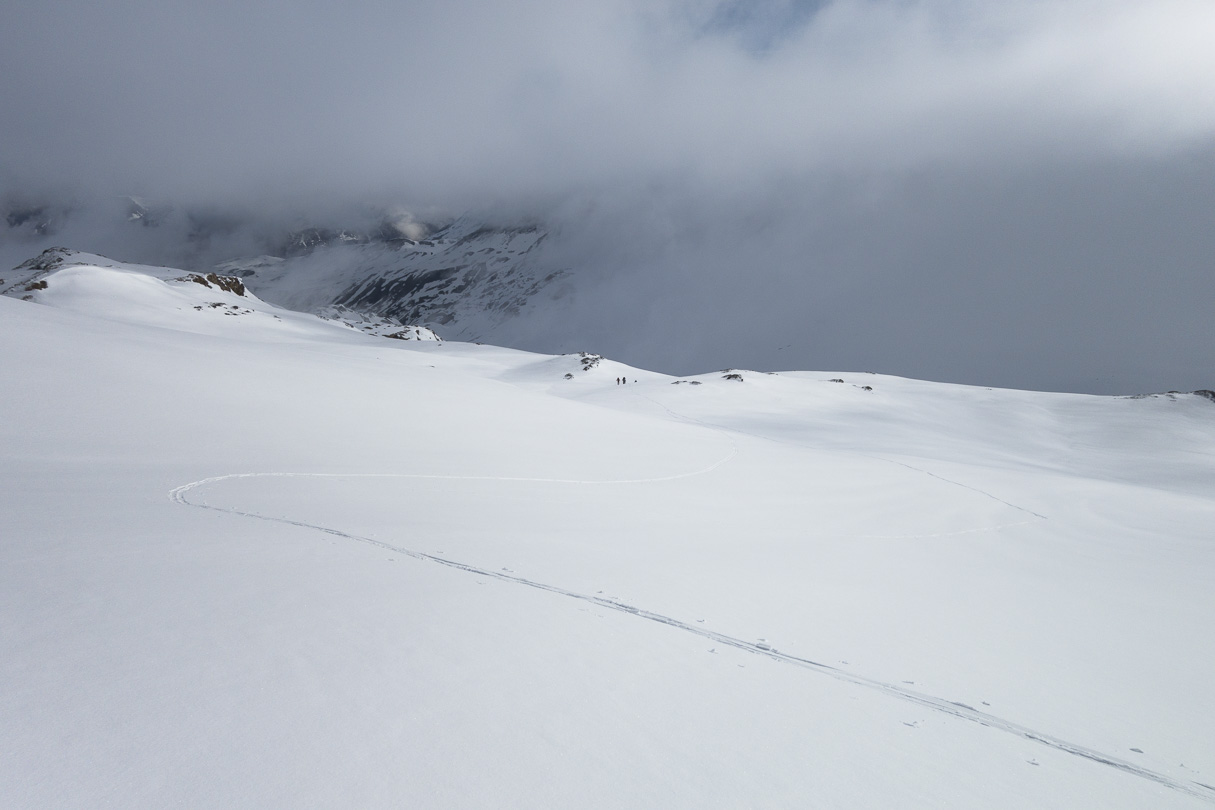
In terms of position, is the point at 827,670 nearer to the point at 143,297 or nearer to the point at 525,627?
the point at 525,627

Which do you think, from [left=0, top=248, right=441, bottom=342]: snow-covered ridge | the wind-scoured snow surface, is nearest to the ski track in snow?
the wind-scoured snow surface

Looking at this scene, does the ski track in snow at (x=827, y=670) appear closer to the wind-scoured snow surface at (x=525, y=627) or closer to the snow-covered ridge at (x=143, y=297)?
the wind-scoured snow surface at (x=525, y=627)

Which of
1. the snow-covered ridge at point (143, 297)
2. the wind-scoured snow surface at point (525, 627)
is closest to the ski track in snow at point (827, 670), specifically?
the wind-scoured snow surface at point (525, 627)

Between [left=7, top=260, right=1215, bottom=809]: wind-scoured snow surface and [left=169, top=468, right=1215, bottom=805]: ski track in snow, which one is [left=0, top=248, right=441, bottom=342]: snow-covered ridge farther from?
[left=169, top=468, right=1215, bottom=805]: ski track in snow

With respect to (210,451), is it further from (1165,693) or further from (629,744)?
(1165,693)

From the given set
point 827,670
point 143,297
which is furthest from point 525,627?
point 143,297

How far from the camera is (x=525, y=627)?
3451 mm

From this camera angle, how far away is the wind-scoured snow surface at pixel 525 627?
210 cm

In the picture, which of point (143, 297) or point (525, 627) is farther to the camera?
point (143, 297)

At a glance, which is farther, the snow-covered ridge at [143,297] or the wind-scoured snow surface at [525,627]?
the snow-covered ridge at [143,297]

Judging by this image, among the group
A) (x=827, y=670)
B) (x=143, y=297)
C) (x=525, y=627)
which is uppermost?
(x=143, y=297)

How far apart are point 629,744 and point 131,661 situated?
2219 millimetres

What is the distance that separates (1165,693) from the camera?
12.5 ft

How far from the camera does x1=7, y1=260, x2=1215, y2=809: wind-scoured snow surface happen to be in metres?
2.10
